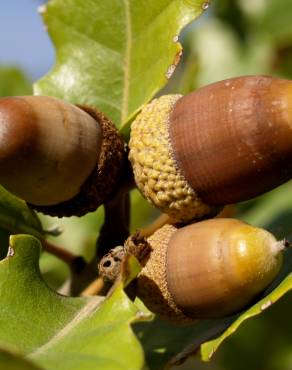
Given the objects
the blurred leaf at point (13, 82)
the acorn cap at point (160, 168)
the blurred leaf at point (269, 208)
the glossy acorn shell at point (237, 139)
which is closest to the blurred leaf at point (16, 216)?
the acorn cap at point (160, 168)

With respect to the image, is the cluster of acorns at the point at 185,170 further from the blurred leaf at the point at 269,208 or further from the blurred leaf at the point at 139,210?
the blurred leaf at the point at 139,210

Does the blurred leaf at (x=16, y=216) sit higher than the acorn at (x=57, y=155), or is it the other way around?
the acorn at (x=57, y=155)

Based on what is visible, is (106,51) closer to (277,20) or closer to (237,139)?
(237,139)

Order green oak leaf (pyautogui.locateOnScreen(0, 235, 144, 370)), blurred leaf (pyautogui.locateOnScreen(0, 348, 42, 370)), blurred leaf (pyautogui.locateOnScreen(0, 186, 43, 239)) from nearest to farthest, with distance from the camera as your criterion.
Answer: blurred leaf (pyautogui.locateOnScreen(0, 348, 42, 370)), green oak leaf (pyautogui.locateOnScreen(0, 235, 144, 370)), blurred leaf (pyautogui.locateOnScreen(0, 186, 43, 239))

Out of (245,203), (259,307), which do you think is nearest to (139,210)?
(245,203)

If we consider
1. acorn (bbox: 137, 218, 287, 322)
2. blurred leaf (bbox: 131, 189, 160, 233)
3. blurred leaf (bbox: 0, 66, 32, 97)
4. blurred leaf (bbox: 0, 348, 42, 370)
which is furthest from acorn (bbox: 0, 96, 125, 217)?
blurred leaf (bbox: 0, 66, 32, 97)

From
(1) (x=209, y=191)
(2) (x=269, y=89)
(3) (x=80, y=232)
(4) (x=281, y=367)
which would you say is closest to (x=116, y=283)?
(1) (x=209, y=191)

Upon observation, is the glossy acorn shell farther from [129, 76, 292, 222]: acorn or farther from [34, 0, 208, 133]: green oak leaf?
[34, 0, 208, 133]: green oak leaf

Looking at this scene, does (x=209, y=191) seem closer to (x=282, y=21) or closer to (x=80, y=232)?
(x=80, y=232)
